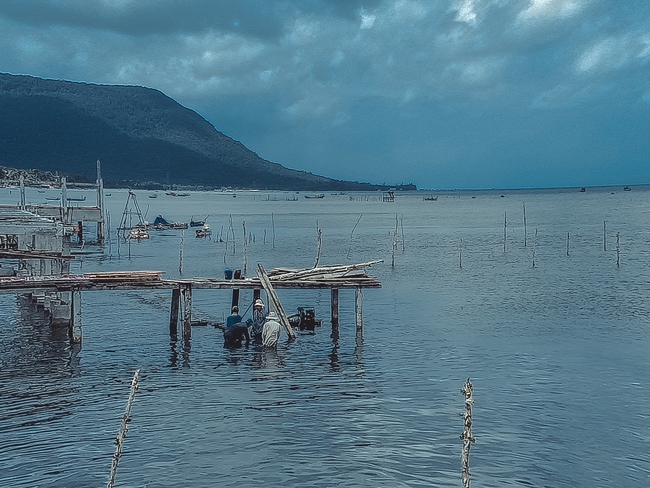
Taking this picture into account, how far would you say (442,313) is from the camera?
102 feet

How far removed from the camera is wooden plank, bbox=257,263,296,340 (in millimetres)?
23891

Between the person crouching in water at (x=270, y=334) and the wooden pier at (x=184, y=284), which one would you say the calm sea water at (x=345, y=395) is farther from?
the wooden pier at (x=184, y=284)

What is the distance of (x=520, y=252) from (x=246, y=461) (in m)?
49.8

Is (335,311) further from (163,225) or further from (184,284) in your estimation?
(163,225)

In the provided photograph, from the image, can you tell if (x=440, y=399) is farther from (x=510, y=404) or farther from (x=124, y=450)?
(x=124, y=450)

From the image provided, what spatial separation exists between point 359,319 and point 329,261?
27339mm

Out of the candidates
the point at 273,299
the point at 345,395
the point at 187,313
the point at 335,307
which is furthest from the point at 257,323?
the point at 345,395

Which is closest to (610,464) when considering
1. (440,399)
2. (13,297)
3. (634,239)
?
(440,399)

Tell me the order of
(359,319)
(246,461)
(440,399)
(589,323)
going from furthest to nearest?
(589,323)
(359,319)
(440,399)
(246,461)

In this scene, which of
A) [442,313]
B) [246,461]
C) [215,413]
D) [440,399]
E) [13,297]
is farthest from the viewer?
[13,297]

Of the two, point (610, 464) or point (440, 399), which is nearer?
point (610, 464)

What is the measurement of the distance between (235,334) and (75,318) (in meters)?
5.48

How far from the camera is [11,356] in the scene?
2197 cm

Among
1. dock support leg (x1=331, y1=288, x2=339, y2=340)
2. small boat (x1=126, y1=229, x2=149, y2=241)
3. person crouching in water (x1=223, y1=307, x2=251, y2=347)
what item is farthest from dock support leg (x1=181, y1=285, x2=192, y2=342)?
small boat (x1=126, y1=229, x2=149, y2=241)
